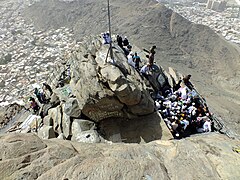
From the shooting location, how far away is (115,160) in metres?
6.02

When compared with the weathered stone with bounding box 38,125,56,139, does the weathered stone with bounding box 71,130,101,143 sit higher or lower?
higher

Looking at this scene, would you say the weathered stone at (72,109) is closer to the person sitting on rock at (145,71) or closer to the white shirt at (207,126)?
the person sitting on rock at (145,71)

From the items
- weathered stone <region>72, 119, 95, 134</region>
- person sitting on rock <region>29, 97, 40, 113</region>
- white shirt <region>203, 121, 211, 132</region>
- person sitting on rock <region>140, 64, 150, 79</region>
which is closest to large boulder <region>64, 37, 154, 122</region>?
weathered stone <region>72, 119, 95, 134</region>

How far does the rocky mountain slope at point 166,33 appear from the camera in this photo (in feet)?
92.0

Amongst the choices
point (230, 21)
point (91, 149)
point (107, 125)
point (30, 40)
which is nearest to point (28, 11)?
point (30, 40)

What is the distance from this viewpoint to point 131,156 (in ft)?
21.7

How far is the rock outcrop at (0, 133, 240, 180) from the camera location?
542 centimetres

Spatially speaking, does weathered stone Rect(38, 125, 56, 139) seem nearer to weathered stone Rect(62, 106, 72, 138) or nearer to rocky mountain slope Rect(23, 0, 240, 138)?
weathered stone Rect(62, 106, 72, 138)

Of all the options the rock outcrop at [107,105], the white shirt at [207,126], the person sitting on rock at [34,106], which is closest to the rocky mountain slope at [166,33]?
the white shirt at [207,126]

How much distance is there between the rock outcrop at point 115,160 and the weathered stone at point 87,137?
357 cm

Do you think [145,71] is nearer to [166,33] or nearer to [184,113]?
[184,113]

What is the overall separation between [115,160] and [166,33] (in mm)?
32241

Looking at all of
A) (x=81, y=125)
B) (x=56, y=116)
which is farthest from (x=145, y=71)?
(x=56, y=116)

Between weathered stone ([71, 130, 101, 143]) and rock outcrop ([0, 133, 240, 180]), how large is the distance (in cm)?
357
